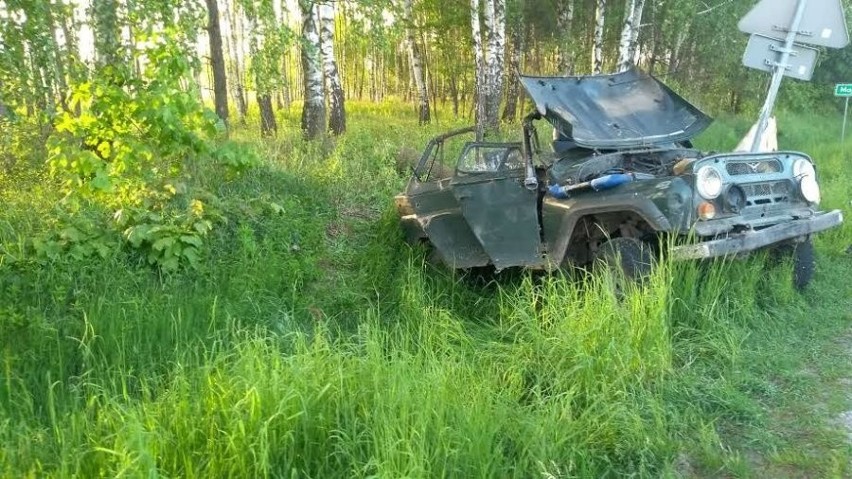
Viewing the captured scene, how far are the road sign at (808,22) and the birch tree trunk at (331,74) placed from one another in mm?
6772

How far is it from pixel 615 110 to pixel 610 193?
1525 millimetres

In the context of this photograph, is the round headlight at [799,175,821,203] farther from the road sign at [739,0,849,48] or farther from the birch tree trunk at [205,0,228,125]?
the birch tree trunk at [205,0,228,125]

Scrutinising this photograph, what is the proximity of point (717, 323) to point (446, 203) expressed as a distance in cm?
266

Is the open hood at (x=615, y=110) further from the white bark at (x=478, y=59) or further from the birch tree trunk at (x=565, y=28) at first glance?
the birch tree trunk at (x=565, y=28)

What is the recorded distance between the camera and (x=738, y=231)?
4.94 m

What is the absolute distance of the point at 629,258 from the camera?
5020mm

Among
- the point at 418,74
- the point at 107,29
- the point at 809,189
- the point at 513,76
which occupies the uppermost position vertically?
the point at 107,29

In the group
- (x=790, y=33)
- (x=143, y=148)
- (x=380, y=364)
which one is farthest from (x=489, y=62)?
(x=380, y=364)

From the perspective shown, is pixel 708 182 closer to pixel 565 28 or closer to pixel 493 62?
pixel 493 62

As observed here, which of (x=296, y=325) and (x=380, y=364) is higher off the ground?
(x=380, y=364)

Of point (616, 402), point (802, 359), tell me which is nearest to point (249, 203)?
A: point (616, 402)

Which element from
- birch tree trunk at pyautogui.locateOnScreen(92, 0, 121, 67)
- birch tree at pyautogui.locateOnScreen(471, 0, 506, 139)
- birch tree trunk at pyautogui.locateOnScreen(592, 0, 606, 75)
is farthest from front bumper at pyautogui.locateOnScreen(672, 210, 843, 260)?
birch tree trunk at pyautogui.locateOnScreen(592, 0, 606, 75)

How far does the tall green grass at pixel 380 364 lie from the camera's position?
2.90m

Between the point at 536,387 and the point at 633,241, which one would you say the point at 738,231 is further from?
the point at 536,387
